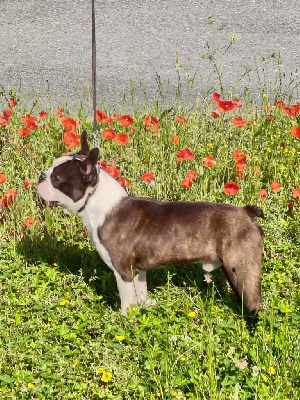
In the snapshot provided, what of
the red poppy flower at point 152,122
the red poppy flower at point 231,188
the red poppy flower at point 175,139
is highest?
the red poppy flower at point 152,122

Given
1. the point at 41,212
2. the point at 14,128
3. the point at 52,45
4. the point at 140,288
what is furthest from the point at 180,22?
the point at 140,288

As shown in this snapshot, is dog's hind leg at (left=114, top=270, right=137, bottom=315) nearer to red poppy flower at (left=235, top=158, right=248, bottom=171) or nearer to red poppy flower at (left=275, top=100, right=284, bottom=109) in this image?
red poppy flower at (left=235, top=158, right=248, bottom=171)

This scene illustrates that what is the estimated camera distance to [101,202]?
391 centimetres

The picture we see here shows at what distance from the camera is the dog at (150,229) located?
3.78 m

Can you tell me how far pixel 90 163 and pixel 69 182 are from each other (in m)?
0.21

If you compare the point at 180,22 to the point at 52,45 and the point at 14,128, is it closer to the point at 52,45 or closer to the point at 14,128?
the point at 52,45

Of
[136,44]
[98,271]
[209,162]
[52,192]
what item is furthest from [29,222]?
[136,44]

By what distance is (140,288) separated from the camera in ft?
13.9

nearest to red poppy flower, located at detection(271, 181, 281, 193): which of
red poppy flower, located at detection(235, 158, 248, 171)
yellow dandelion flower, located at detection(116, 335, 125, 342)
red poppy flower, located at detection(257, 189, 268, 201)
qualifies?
red poppy flower, located at detection(257, 189, 268, 201)

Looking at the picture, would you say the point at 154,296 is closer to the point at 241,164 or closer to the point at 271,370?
the point at 271,370

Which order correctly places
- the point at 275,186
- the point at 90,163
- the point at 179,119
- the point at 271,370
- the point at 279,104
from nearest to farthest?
1. the point at 271,370
2. the point at 90,163
3. the point at 275,186
4. the point at 179,119
5. the point at 279,104

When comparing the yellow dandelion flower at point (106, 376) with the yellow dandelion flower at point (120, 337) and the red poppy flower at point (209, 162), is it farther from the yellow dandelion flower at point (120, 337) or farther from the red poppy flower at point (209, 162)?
the red poppy flower at point (209, 162)

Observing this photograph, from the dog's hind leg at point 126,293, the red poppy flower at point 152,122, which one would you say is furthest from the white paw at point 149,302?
the red poppy flower at point 152,122

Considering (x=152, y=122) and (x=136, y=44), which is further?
(x=136, y=44)
